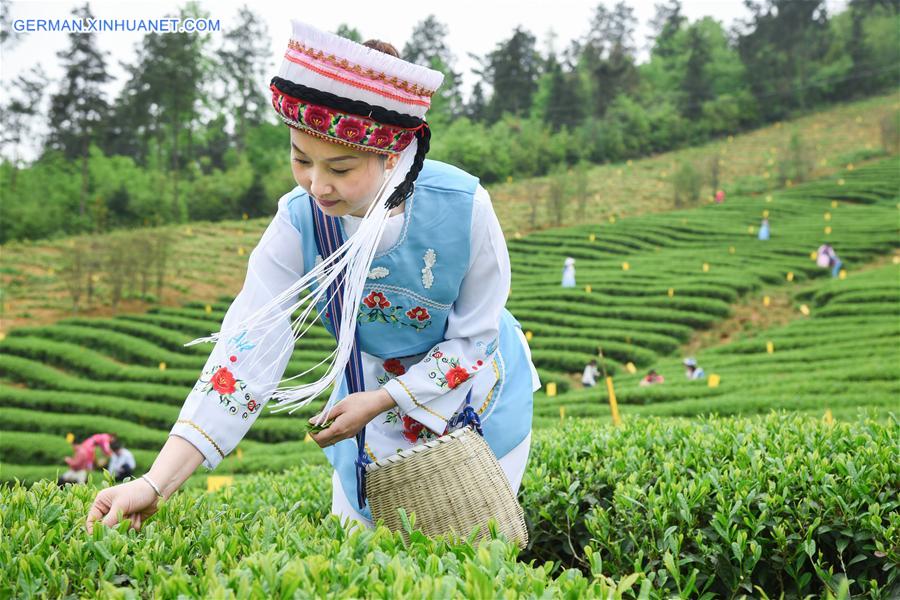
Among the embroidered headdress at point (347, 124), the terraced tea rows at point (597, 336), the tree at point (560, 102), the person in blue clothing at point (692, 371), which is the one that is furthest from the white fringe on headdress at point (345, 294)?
the tree at point (560, 102)

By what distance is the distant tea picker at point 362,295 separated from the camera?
5.82 feet

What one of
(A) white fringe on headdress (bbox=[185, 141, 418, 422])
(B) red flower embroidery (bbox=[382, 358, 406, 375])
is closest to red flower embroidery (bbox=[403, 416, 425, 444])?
(B) red flower embroidery (bbox=[382, 358, 406, 375])

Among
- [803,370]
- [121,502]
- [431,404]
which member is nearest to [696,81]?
[803,370]

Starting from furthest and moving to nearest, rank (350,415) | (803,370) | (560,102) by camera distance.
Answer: (560,102) < (803,370) < (350,415)

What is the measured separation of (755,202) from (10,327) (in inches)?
790

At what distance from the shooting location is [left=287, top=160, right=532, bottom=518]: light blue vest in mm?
1983

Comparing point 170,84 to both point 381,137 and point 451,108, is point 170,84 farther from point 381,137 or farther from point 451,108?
point 381,137

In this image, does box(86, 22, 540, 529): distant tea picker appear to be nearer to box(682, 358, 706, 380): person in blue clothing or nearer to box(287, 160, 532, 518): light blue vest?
box(287, 160, 532, 518): light blue vest

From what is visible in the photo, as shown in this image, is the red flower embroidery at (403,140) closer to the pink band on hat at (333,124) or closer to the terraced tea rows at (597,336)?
the pink band on hat at (333,124)

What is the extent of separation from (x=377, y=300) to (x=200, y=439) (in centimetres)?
53

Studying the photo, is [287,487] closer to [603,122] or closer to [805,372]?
[805,372]

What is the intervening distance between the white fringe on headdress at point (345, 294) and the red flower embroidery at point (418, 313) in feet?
0.48

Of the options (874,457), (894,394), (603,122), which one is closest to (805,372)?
(894,394)

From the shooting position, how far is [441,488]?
1.85 m
